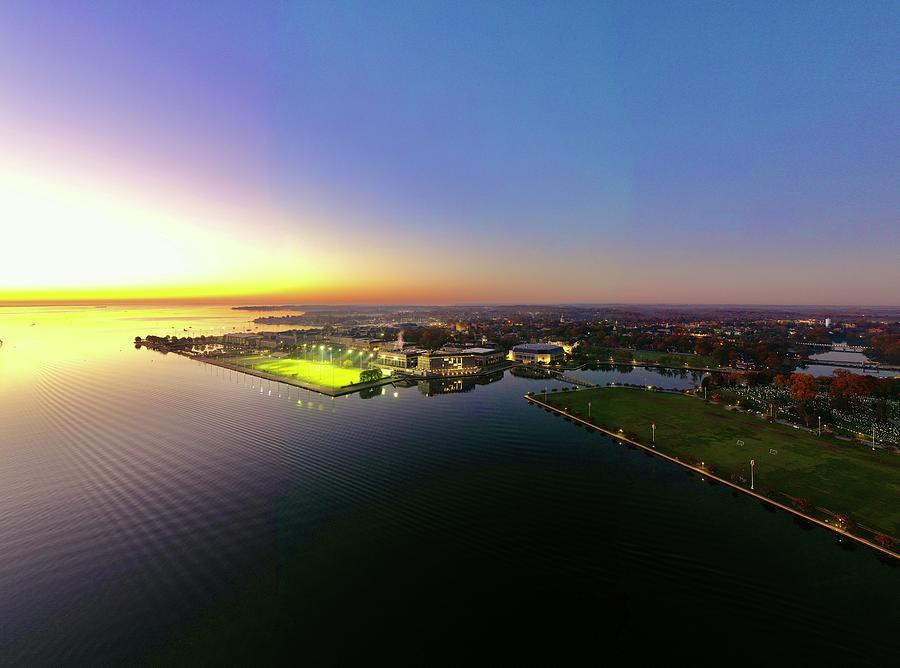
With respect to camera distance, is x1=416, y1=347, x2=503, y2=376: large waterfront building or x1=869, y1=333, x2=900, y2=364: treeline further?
x1=869, y1=333, x2=900, y2=364: treeline

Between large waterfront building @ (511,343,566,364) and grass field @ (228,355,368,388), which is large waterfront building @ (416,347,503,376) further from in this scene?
grass field @ (228,355,368,388)

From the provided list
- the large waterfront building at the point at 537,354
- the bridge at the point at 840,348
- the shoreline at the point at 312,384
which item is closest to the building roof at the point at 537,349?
the large waterfront building at the point at 537,354

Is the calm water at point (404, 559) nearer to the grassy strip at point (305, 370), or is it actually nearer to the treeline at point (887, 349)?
the grassy strip at point (305, 370)

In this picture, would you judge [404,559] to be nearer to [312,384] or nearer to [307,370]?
[312,384]

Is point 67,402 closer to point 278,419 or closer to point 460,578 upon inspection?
point 278,419

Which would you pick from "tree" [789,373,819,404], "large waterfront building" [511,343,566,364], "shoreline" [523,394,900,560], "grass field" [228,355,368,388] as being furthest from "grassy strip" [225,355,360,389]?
"tree" [789,373,819,404]

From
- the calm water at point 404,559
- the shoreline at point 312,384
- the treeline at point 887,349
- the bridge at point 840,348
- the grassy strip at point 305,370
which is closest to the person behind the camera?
the calm water at point 404,559

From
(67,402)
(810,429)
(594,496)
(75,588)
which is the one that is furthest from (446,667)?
(67,402)
